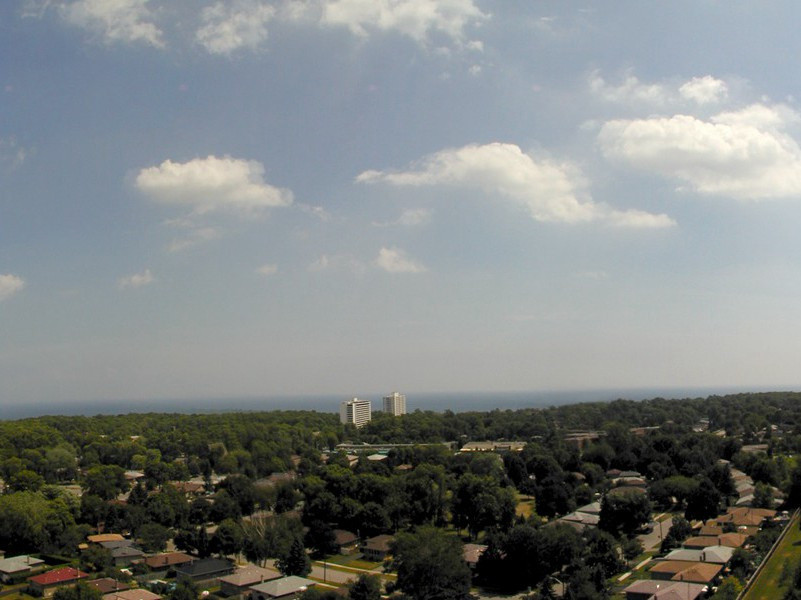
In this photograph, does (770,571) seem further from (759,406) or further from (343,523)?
(759,406)

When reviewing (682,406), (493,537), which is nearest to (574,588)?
(493,537)

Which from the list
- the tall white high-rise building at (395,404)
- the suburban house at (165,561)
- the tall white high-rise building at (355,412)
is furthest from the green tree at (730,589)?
the tall white high-rise building at (395,404)

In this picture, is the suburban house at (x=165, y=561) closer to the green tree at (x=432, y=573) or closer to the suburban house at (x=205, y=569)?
the suburban house at (x=205, y=569)

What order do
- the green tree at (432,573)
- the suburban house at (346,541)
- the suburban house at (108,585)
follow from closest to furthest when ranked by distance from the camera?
1. the green tree at (432,573)
2. the suburban house at (108,585)
3. the suburban house at (346,541)

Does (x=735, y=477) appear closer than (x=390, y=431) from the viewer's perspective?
Yes

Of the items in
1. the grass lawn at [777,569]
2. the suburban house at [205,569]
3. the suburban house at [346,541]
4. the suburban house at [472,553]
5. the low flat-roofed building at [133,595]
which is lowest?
the suburban house at [346,541]

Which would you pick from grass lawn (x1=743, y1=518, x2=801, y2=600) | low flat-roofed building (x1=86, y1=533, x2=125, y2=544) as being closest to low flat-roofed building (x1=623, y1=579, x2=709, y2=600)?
grass lawn (x1=743, y1=518, x2=801, y2=600)

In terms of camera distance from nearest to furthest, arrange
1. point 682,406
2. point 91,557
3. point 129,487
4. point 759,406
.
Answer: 1. point 91,557
2. point 129,487
3. point 759,406
4. point 682,406
